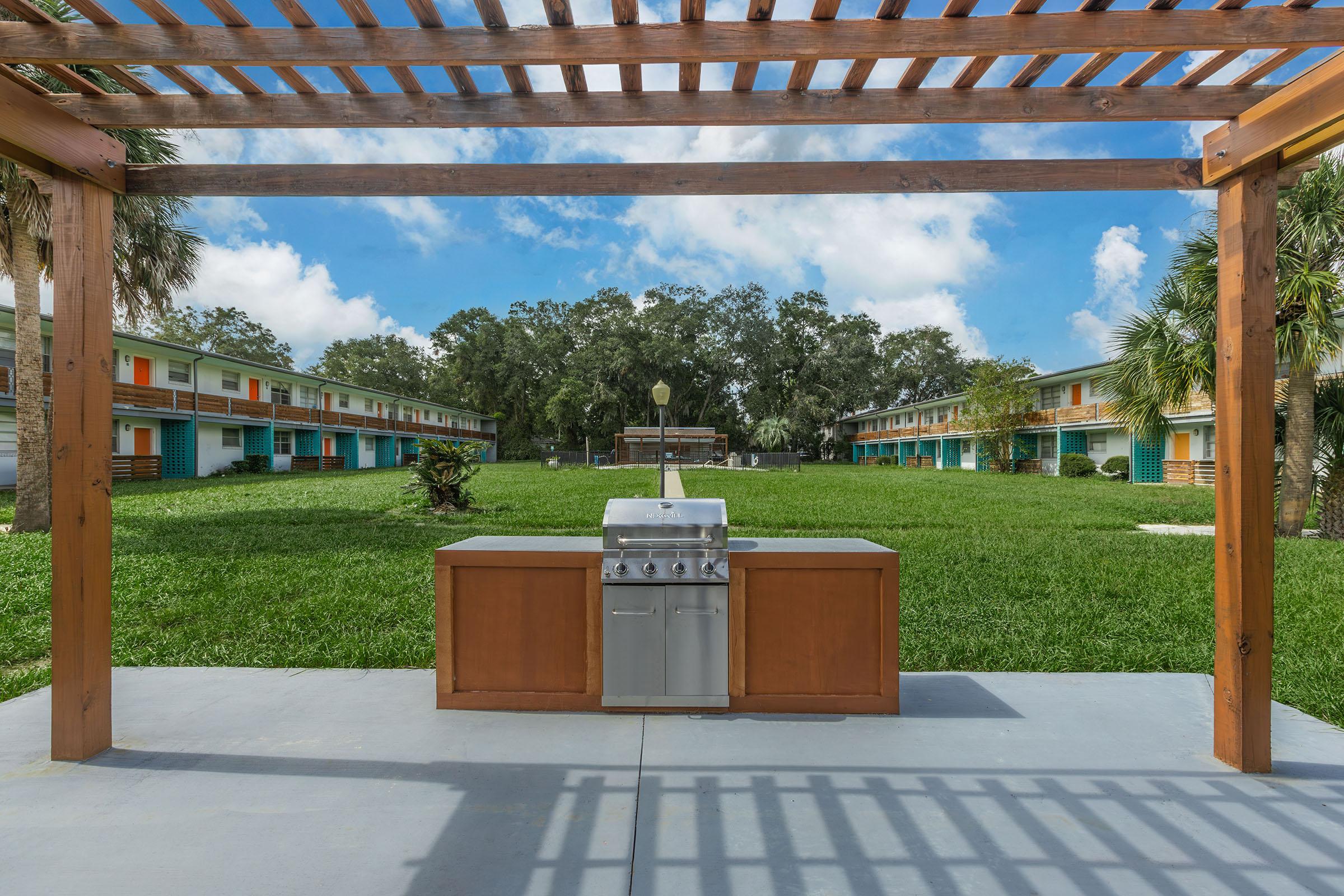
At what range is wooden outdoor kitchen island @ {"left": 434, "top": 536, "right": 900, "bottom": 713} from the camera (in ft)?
11.3

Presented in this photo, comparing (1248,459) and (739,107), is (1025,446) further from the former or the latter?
(739,107)

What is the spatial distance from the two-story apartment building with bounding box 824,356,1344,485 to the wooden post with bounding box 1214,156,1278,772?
31.3 feet

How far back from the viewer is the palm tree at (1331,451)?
950 cm

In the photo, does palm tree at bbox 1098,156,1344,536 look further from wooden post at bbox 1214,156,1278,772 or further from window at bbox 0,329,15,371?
window at bbox 0,329,15,371

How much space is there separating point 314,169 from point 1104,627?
6.32 metres

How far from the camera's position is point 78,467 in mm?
3021

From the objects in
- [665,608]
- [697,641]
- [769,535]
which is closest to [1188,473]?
[769,535]

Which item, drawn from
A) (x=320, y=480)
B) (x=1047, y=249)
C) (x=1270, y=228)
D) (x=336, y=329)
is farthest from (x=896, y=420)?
(x=1047, y=249)

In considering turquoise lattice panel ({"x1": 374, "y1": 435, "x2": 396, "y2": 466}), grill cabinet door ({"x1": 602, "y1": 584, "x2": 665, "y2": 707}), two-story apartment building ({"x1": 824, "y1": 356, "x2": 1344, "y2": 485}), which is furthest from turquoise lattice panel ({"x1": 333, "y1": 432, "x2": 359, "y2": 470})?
grill cabinet door ({"x1": 602, "y1": 584, "x2": 665, "y2": 707})

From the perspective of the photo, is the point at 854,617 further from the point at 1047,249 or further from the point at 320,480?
the point at 1047,249

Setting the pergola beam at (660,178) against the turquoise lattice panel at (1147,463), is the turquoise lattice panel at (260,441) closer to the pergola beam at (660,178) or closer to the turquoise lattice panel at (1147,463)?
the pergola beam at (660,178)

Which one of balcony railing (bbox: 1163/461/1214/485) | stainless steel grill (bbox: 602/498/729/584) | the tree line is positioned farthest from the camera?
the tree line

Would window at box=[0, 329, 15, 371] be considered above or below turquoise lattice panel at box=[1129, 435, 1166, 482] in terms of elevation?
above

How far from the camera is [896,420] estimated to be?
47000 millimetres
